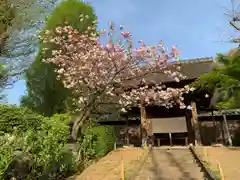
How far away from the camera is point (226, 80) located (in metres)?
12.7

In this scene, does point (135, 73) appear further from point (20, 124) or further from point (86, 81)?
point (20, 124)

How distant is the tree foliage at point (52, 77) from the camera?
16.7 m

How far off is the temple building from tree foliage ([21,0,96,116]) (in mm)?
5518

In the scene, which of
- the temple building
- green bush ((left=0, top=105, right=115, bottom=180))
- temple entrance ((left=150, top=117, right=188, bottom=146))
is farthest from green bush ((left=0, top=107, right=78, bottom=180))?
temple entrance ((left=150, top=117, right=188, bottom=146))

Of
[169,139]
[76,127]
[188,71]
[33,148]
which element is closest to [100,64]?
[76,127]

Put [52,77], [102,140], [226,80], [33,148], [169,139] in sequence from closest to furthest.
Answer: [33,148], [102,140], [226,80], [52,77], [169,139]

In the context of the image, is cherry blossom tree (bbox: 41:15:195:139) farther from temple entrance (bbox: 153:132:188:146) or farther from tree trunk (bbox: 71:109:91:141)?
temple entrance (bbox: 153:132:188:146)

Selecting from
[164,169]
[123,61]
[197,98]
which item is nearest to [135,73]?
[123,61]

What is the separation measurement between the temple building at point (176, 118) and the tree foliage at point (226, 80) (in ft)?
5.76

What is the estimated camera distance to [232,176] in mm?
7184

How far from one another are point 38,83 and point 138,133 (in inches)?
424

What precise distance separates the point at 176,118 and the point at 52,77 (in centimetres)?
1037

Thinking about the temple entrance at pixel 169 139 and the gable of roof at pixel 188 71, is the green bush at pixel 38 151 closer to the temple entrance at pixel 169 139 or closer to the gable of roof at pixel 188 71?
the gable of roof at pixel 188 71

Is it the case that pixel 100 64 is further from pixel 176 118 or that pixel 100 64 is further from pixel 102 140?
pixel 176 118
